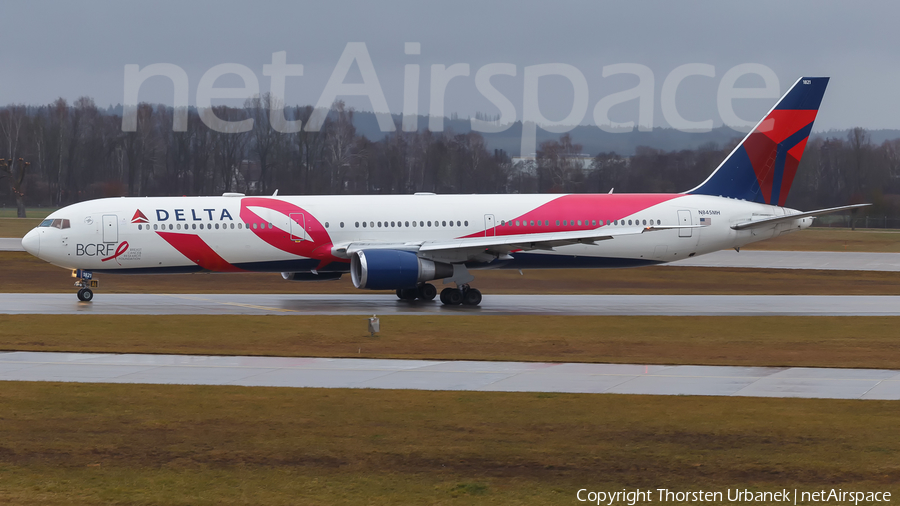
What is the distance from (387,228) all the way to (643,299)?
988cm

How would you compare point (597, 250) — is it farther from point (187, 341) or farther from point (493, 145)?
point (493, 145)

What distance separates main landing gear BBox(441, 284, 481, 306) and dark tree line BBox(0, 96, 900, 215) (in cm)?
4564

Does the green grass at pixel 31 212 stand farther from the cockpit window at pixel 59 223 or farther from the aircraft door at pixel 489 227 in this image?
the aircraft door at pixel 489 227

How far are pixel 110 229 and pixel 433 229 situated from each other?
1076 cm

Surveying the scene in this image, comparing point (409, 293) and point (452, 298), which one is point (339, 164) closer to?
point (409, 293)

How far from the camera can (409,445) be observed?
42.4ft

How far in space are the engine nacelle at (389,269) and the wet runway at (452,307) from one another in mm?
906

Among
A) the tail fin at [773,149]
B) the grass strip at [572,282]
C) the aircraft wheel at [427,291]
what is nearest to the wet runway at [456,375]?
the aircraft wheel at [427,291]

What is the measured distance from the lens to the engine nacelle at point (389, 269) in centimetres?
2967

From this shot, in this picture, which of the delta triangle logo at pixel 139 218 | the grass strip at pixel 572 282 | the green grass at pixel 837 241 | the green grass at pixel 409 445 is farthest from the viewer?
the green grass at pixel 837 241

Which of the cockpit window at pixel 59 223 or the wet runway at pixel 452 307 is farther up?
the cockpit window at pixel 59 223

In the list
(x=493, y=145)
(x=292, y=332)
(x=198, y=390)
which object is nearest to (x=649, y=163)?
→ (x=493, y=145)

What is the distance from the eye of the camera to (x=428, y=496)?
10.7 m

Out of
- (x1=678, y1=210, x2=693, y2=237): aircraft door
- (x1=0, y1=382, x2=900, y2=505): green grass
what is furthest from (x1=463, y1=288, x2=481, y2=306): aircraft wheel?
(x1=0, y1=382, x2=900, y2=505): green grass
